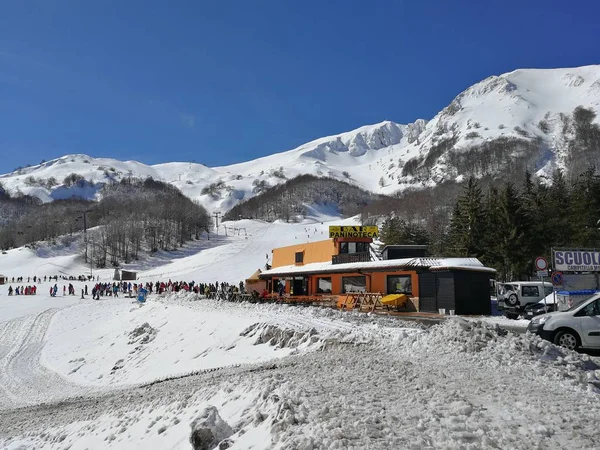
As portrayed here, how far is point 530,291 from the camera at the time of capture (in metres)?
25.5

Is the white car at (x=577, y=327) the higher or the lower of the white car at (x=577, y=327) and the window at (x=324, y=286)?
the higher

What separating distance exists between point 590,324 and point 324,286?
23.1 meters

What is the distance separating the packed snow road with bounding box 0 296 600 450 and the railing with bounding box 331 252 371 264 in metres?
18.1

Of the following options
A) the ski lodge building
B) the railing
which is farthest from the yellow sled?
the railing

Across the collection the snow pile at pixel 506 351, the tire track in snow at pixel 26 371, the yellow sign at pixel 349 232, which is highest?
the yellow sign at pixel 349 232

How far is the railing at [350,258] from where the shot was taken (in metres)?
32.8

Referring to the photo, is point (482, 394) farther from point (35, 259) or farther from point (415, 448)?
point (35, 259)

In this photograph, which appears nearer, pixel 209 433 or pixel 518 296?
pixel 209 433

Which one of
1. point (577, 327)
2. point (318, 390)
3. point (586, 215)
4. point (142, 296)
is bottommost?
point (142, 296)

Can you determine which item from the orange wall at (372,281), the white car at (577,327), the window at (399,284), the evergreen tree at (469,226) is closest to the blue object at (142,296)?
the orange wall at (372,281)

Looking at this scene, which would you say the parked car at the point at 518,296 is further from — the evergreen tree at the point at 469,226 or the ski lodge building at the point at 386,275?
the evergreen tree at the point at 469,226

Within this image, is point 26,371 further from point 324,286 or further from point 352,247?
point 352,247

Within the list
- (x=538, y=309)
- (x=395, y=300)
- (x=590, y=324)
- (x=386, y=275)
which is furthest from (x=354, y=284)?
(x=590, y=324)

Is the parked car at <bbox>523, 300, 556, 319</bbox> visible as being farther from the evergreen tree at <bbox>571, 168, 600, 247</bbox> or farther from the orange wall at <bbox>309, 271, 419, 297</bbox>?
the evergreen tree at <bbox>571, 168, 600, 247</bbox>
